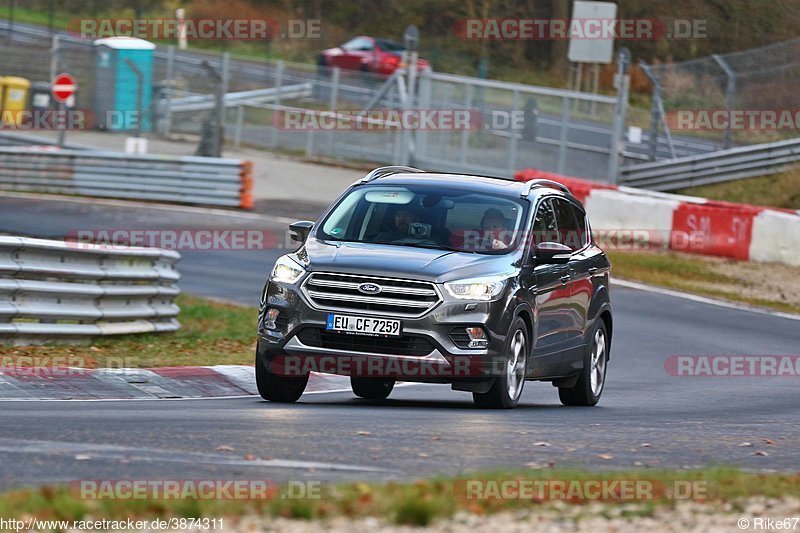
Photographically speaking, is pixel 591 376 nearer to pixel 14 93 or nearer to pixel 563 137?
pixel 563 137

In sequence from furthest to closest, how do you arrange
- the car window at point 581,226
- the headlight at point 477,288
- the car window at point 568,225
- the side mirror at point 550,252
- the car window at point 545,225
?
the car window at point 581,226 → the car window at point 568,225 → the car window at point 545,225 → the side mirror at point 550,252 → the headlight at point 477,288

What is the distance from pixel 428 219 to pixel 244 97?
2856cm

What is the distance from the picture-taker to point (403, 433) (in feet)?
29.9

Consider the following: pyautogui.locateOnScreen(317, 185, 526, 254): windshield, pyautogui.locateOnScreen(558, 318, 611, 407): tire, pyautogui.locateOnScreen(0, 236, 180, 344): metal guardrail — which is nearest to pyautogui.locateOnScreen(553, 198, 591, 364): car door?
pyautogui.locateOnScreen(558, 318, 611, 407): tire

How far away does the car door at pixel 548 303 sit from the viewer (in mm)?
11617

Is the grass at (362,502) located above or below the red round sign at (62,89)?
below

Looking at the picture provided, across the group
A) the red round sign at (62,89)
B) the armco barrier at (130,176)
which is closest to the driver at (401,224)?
the armco barrier at (130,176)

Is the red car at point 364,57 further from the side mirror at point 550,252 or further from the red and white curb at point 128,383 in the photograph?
the side mirror at point 550,252

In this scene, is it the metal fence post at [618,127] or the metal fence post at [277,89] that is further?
the metal fence post at [277,89]

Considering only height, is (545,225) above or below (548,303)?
above

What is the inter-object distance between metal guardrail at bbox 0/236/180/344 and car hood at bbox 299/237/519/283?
3550 mm

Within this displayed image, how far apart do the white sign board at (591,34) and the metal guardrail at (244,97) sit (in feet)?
22.3

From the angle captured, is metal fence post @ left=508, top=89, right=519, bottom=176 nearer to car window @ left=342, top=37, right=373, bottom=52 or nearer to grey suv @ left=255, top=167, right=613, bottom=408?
car window @ left=342, top=37, right=373, bottom=52

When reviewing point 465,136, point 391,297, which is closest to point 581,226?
point 391,297
